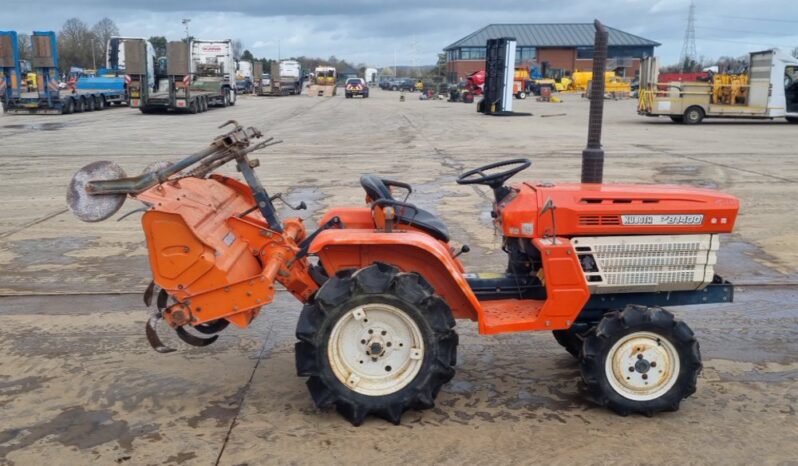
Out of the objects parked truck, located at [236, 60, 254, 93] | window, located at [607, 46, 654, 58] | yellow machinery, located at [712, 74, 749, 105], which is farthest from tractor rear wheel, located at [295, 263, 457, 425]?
window, located at [607, 46, 654, 58]

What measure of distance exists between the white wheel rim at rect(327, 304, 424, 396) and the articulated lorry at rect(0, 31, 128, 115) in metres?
31.8

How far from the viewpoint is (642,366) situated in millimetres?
3826

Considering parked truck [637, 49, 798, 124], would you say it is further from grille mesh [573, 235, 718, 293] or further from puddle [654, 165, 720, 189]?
grille mesh [573, 235, 718, 293]

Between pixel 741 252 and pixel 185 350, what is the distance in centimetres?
569

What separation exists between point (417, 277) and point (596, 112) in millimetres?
2089

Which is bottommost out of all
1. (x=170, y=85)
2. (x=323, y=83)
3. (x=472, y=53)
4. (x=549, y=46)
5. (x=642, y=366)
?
(x=642, y=366)

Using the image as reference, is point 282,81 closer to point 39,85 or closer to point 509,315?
point 39,85

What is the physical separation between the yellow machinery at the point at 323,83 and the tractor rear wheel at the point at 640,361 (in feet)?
197

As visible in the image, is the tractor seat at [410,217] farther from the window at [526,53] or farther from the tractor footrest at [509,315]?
the window at [526,53]

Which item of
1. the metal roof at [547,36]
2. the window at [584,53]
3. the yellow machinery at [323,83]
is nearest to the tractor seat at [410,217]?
the yellow machinery at [323,83]

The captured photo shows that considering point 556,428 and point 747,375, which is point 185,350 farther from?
point 747,375

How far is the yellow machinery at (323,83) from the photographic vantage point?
63.3 metres

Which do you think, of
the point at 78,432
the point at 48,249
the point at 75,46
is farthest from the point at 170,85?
the point at 75,46

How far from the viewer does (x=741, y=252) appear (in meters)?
7.57
